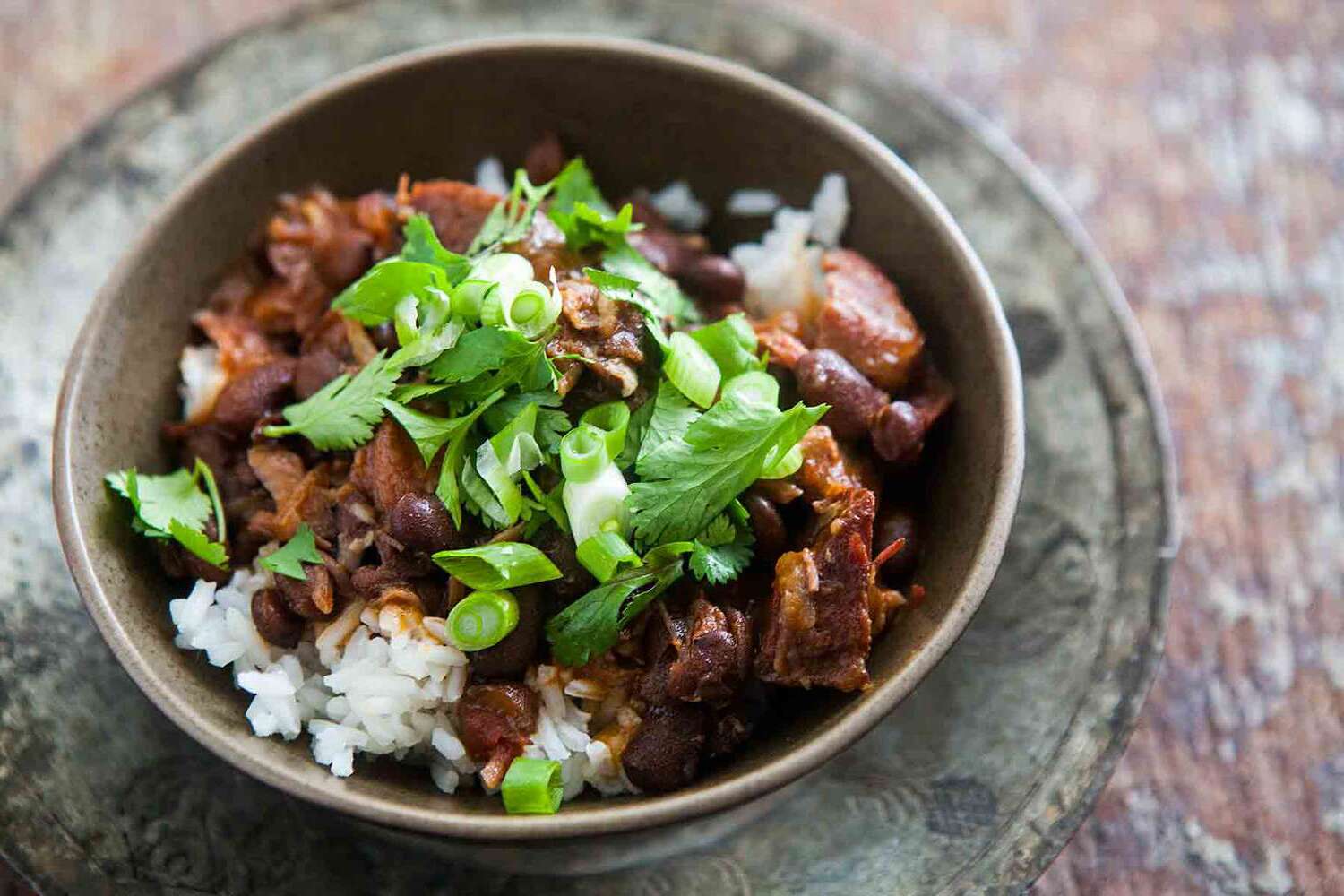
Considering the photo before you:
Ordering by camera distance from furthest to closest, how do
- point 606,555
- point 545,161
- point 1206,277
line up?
point 1206,277
point 545,161
point 606,555

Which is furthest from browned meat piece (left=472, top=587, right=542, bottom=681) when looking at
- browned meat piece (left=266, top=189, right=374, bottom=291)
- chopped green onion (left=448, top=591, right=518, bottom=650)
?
browned meat piece (left=266, top=189, right=374, bottom=291)

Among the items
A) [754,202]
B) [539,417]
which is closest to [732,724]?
[539,417]

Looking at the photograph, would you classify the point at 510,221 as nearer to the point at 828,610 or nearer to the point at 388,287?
the point at 388,287

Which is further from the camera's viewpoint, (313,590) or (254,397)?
(254,397)

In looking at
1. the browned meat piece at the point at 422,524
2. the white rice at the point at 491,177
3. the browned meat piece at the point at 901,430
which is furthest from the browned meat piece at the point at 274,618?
the browned meat piece at the point at 901,430

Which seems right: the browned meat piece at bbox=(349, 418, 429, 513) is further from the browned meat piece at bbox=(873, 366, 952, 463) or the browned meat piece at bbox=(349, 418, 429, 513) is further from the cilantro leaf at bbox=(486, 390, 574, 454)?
the browned meat piece at bbox=(873, 366, 952, 463)

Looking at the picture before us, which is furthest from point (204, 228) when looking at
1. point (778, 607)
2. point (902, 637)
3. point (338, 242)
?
point (902, 637)
